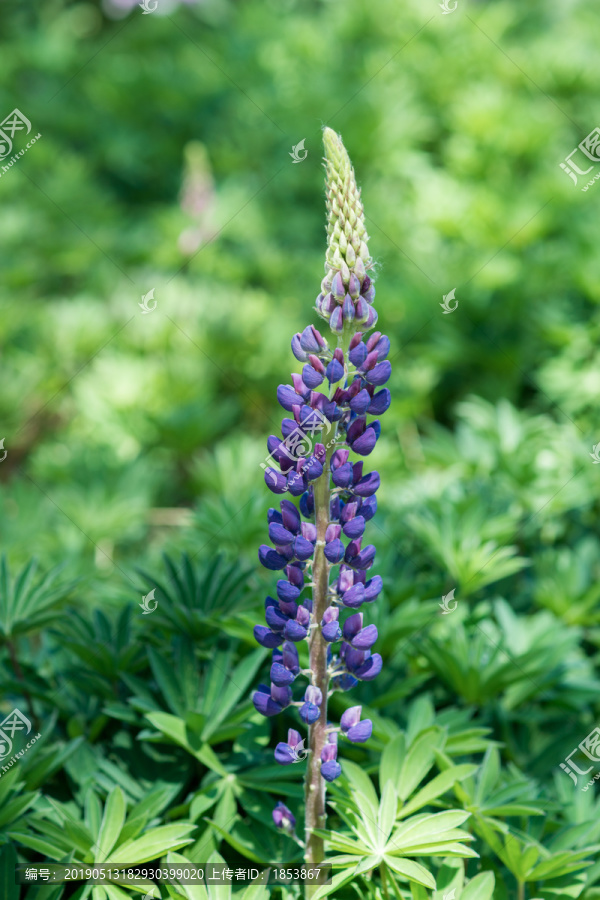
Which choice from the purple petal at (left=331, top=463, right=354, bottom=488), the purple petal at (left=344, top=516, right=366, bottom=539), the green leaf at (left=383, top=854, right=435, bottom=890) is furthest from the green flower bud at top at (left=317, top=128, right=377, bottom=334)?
the green leaf at (left=383, top=854, right=435, bottom=890)

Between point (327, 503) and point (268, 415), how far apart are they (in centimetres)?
319

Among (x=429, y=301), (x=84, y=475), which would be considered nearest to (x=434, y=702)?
(x=84, y=475)

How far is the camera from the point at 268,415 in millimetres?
4809

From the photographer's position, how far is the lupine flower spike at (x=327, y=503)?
1.58 m

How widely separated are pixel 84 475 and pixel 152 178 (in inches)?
161

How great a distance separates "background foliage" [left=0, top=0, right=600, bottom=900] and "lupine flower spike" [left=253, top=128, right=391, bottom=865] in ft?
1.01

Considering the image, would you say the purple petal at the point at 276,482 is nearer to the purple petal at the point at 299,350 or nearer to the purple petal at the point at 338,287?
the purple petal at the point at 299,350

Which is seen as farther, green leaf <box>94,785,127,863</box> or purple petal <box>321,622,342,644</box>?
green leaf <box>94,785,127,863</box>

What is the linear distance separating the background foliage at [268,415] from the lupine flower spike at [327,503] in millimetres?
309

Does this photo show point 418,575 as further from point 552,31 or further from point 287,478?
point 552,31

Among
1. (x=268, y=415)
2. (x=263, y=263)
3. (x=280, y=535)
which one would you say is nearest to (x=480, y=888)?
(x=280, y=535)

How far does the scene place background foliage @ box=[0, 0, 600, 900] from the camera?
1.99m

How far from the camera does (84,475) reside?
12.6 ft

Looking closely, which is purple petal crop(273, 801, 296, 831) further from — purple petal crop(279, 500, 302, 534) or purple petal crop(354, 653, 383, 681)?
purple petal crop(279, 500, 302, 534)
